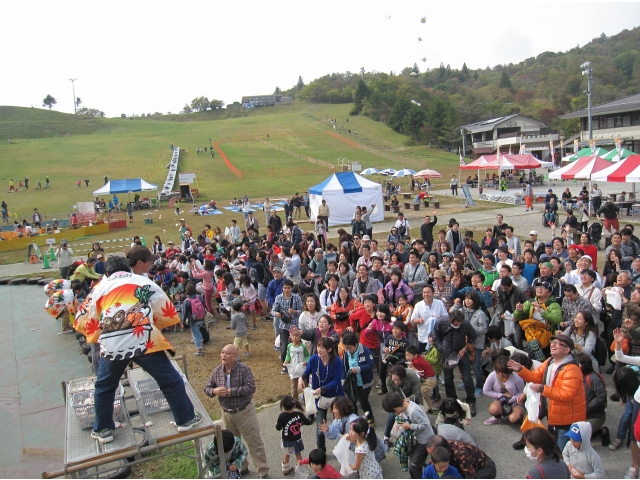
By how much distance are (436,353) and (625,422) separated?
2.12m

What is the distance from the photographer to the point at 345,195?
2119cm

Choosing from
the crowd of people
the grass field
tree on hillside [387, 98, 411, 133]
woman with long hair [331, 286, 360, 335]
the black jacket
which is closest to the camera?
the crowd of people

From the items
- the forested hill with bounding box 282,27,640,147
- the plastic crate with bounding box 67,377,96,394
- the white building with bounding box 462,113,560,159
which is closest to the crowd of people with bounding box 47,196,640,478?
the plastic crate with bounding box 67,377,96,394

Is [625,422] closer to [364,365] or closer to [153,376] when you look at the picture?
[364,365]

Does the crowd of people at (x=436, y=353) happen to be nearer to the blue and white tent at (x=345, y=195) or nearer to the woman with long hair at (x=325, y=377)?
the woman with long hair at (x=325, y=377)

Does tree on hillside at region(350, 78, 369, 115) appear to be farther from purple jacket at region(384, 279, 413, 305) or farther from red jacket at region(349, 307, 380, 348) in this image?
red jacket at region(349, 307, 380, 348)

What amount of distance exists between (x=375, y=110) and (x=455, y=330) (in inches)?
Result: 3455

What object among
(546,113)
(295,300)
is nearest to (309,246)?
(295,300)

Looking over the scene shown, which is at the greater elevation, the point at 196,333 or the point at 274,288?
the point at 274,288

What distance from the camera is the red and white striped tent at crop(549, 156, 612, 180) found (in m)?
17.4

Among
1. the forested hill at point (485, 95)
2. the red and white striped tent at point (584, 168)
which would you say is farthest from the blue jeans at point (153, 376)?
the forested hill at point (485, 95)

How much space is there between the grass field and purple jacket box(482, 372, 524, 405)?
2150 cm

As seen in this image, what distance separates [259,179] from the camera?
4694 centimetres

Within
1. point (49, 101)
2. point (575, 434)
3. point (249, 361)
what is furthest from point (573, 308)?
point (49, 101)
